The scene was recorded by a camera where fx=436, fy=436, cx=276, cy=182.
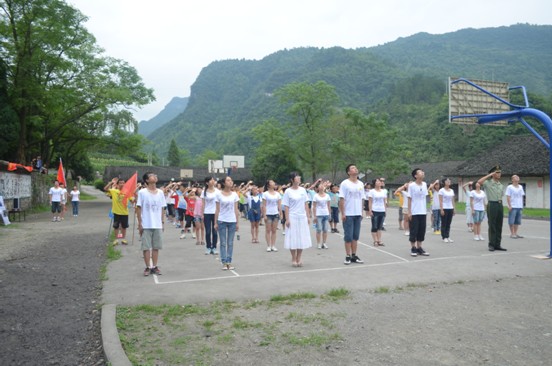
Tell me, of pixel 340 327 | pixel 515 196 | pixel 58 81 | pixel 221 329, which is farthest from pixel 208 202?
pixel 58 81

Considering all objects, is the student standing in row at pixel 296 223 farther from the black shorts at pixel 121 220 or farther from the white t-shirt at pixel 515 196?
the white t-shirt at pixel 515 196

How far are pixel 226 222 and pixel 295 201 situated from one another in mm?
1541

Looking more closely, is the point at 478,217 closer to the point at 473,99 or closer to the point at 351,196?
the point at 473,99

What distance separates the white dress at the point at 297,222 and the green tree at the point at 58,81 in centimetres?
2515

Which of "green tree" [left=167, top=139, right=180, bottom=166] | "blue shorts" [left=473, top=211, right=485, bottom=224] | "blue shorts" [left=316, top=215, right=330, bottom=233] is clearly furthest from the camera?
"green tree" [left=167, top=139, right=180, bottom=166]

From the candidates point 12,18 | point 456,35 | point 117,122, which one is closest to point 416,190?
point 12,18

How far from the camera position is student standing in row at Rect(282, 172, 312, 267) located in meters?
8.78

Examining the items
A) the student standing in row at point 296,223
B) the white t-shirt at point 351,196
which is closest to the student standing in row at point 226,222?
the student standing in row at point 296,223

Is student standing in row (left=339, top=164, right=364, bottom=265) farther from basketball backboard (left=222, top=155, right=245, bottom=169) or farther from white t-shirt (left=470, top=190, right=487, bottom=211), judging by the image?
basketball backboard (left=222, top=155, right=245, bottom=169)

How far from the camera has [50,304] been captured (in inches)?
245

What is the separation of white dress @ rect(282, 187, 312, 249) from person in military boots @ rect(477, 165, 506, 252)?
4.93 meters

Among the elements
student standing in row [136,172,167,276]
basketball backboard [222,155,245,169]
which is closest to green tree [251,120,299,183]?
basketball backboard [222,155,245,169]

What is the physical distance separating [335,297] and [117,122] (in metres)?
36.6

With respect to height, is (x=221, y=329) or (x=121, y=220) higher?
(x=121, y=220)
